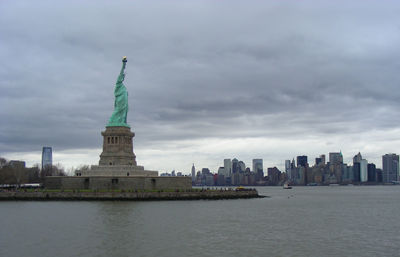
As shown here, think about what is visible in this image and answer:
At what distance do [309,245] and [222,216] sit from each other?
59.6ft

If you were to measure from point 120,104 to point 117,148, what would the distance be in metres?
8.14

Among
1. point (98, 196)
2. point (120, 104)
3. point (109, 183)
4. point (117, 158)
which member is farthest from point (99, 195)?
point (120, 104)

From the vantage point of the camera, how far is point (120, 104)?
84.8 meters

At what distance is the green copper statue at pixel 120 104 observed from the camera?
274 ft

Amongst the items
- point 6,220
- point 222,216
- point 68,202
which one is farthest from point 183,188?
point 6,220

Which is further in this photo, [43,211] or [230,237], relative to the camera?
[43,211]

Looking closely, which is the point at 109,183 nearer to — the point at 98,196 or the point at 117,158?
the point at 117,158

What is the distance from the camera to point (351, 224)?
4722 centimetres

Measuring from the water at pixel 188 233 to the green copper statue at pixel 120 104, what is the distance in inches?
1086

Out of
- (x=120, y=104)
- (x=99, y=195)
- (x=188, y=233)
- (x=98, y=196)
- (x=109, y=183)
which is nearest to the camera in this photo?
(x=188, y=233)

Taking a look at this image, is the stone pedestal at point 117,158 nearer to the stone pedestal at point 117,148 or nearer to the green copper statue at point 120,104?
the stone pedestal at point 117,148

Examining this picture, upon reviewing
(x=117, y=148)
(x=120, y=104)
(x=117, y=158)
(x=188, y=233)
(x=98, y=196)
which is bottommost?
(x=188, y=233)

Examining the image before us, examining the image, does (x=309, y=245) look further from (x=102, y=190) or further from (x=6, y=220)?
(x=102, y=190)

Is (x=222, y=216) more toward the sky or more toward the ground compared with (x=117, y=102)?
more toward the ground
